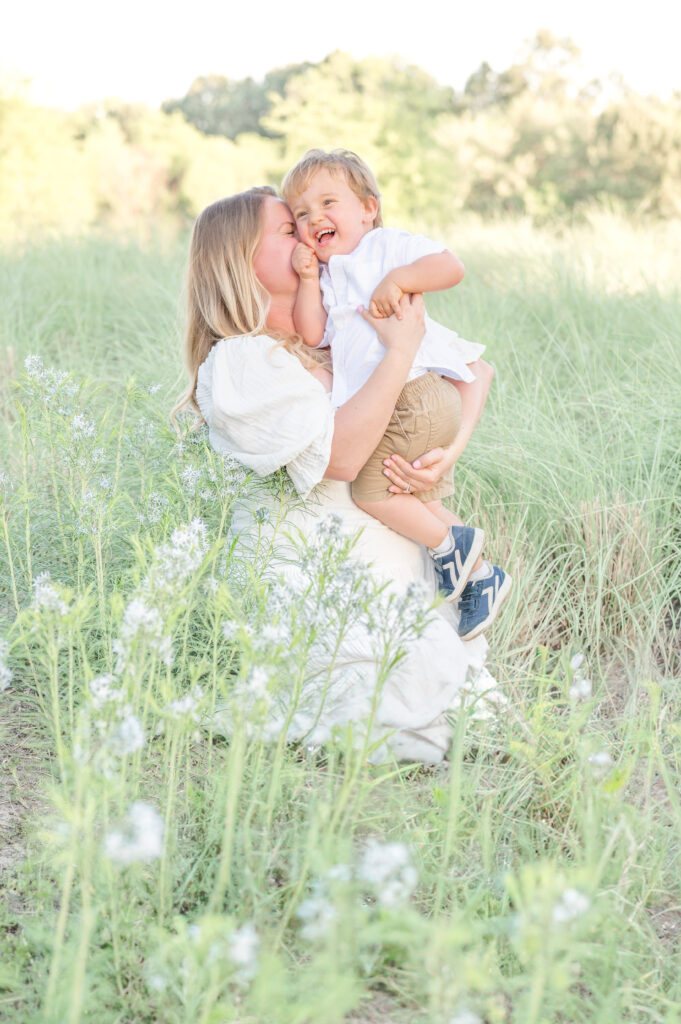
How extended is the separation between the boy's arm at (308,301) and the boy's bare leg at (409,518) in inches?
24.1

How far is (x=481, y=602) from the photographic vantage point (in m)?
3.13

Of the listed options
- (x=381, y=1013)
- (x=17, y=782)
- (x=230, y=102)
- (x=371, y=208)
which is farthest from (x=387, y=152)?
(x=381, y=1013)

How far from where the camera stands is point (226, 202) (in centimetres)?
309

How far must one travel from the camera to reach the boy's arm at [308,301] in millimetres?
3066

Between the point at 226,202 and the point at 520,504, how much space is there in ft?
5.56

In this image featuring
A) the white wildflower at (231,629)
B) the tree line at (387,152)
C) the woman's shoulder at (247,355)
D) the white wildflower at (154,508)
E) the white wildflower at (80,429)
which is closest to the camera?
the white wildflower at (231,629)

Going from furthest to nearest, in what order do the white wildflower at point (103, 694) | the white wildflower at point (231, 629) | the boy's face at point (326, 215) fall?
the boy's face at point (326, 215) < the white wildflower at point (231, 629) < the white wildflower at point (103, 694)

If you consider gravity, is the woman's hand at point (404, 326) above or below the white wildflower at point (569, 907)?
above

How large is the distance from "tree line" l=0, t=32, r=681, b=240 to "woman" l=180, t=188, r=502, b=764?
46.7ft

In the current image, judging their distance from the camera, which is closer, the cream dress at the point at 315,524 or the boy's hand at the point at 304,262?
the cream dress at the point at 315,524

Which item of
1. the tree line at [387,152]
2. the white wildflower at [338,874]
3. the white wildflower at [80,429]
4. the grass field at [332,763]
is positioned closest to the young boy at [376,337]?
the grass field at [332,763]

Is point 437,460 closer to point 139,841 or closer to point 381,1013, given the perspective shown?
point 381,1013

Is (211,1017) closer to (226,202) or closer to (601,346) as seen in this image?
(226,202)

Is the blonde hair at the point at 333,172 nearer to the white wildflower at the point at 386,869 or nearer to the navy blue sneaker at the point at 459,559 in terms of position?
the navy blue sneaker at the point at 459,559
